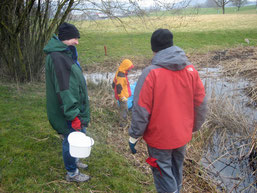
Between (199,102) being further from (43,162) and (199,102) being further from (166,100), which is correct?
(43,162)

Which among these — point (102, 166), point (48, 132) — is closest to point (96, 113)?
point (48, 132)

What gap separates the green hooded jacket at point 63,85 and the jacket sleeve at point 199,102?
122cm

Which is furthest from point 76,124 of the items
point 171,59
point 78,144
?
point 171,59

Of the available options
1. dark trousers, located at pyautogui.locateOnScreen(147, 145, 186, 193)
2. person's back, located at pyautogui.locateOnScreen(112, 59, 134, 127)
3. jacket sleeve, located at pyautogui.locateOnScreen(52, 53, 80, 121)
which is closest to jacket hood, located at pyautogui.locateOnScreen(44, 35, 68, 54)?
jacket sleeve, located at pyautogui.locateOnScreen(52, 53, 80, 121)

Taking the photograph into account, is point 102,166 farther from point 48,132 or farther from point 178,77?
point 178,77

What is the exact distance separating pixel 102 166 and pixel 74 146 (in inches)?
47.6

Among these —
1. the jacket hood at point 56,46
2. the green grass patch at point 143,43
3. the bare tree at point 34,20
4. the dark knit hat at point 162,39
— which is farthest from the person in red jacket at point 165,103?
the green grass patch at point 143,43

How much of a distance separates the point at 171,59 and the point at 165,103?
41 cm

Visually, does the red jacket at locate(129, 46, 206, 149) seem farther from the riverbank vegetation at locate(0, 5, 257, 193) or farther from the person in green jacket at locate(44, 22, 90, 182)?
the riverbank vegetation at locate(0, 5, 257, 193)

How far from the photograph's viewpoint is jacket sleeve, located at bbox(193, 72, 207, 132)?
2283 millimetres

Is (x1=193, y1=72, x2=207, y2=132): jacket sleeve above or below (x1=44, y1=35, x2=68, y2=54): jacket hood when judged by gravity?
below

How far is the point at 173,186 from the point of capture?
233cm

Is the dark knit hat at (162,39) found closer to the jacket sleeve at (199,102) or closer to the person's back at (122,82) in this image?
the jacket sleeve at (199,102)

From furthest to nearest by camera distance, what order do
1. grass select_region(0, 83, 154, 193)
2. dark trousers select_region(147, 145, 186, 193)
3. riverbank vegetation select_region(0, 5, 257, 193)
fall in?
1. riverbank vegetation select_region(0, 5, 257, 193)
2. grass select_region(0, 83, 154, 193)
3. dark trousers select_region(147, 145, 186, 193)
